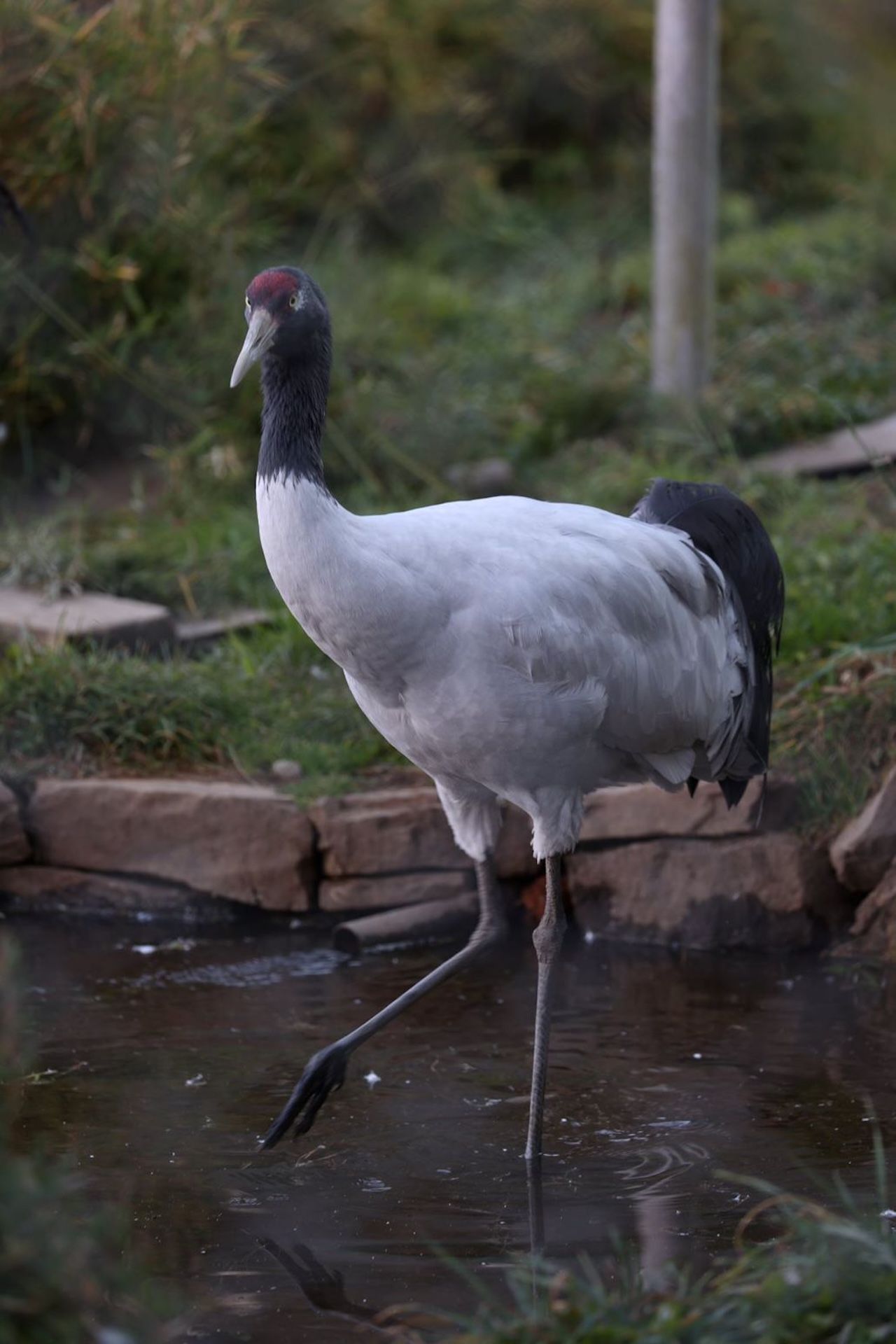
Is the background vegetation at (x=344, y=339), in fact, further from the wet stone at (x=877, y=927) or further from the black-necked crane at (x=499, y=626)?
the black-necked crane at (x=499, y=626)

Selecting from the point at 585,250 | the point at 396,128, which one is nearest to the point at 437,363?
the point at 585,250

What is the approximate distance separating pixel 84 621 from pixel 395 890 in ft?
4.42

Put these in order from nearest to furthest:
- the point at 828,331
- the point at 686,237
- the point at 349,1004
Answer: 1. the point at 349,1004
2. the point at 686,237
3. the point at 828,331

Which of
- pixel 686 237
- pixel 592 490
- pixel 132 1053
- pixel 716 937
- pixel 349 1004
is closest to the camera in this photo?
pixel 132 1053

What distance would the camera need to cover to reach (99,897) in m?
5.04

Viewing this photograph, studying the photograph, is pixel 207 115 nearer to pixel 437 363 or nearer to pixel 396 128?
pixel 437 363

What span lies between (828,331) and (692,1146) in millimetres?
5064

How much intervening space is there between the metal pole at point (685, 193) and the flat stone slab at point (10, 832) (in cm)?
337

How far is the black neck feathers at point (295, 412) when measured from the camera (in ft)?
11.2

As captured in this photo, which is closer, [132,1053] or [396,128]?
[132,1053]

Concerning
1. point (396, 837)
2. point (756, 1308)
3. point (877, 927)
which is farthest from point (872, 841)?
point (756, 1308)

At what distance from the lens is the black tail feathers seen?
4.15m

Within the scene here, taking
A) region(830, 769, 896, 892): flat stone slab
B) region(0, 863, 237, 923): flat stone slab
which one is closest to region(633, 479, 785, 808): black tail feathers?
region(830, 769, 896, 892): flat stone slab

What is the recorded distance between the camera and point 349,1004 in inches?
176
